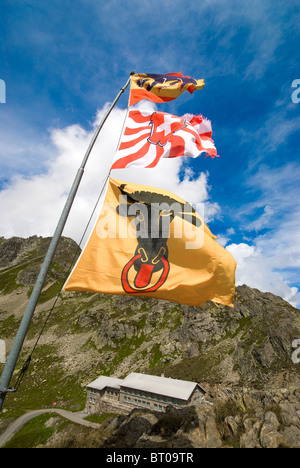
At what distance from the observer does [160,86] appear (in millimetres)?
12961

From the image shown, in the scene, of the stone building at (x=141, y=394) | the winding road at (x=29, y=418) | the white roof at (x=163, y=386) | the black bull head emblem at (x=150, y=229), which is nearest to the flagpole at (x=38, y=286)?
the black bull head emblem at (x=150, y=229)

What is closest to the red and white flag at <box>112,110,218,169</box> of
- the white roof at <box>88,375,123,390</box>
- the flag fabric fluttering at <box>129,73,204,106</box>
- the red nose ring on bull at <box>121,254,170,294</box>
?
the flag fabric fluttering at <box>129,73,204,106</box>

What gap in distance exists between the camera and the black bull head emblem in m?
10.8

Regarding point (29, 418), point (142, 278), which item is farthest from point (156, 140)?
point (29, 418)

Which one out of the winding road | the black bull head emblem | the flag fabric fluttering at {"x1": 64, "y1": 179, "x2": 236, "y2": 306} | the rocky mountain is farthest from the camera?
the rocky mountain

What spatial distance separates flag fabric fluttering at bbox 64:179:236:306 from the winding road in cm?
6649

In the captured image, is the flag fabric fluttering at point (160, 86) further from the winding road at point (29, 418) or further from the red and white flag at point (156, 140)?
the winding road at point (29, 418)

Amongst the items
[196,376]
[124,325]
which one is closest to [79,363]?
[124,325]

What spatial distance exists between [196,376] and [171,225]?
91.7 m

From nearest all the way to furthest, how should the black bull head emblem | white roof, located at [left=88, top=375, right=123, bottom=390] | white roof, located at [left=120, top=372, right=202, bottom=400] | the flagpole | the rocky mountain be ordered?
the flagpole < the black bull head emblem < white roof, located at [left=120, top=372, right=202, bottom=400] < white roof, located at [left=88, top=375, right=123, bottom=390] < the rocky mountain

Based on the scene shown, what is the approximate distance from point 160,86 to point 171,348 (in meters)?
119

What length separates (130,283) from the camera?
10.5 metres

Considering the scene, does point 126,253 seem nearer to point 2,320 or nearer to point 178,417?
point 178,417

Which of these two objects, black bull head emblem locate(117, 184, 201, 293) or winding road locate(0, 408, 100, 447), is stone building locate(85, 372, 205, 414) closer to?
winding road locate(0, 408, 100, 447)
